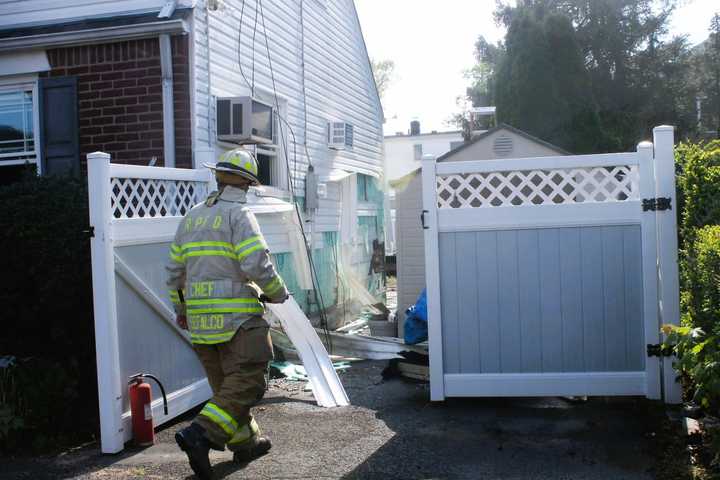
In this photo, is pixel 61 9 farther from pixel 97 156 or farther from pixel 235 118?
pixel 97 156

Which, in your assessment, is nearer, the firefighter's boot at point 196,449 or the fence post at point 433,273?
the firefighter's boot at point 196,449

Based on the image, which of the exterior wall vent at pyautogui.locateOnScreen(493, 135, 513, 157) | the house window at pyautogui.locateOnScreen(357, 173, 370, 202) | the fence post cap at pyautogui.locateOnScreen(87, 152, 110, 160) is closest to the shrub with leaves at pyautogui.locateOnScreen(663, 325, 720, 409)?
the fence post cap at pyautogui.locateOnScreen(87, 152, 110, 160)

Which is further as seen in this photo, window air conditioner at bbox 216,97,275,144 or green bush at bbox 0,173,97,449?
window air conditioner at bbox 216,97,275,144

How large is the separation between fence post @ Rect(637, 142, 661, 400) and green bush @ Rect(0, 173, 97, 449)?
4.14 meters

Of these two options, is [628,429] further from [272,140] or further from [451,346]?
[272,140]

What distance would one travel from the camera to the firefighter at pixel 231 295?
4.46 metres

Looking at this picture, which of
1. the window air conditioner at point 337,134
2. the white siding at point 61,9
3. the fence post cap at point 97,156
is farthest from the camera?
the window air conditioner at point 337,134

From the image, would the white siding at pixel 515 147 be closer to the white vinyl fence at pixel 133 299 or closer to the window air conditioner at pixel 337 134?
the window air conditioner at pixel 337 134

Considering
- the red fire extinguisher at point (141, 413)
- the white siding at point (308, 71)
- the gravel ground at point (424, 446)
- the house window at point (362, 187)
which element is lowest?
the gravel ground at point (424, 446)

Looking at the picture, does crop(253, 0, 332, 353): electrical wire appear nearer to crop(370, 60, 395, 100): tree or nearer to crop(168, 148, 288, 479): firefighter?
crop(168, 148, 288, 479): firefighter

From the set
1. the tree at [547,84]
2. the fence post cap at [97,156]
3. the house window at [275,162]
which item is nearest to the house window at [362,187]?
the house window at [275,162]

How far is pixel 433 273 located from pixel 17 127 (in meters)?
5.13

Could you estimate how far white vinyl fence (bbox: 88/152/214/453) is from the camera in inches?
196

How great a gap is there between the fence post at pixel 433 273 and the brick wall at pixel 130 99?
301 centimetres
